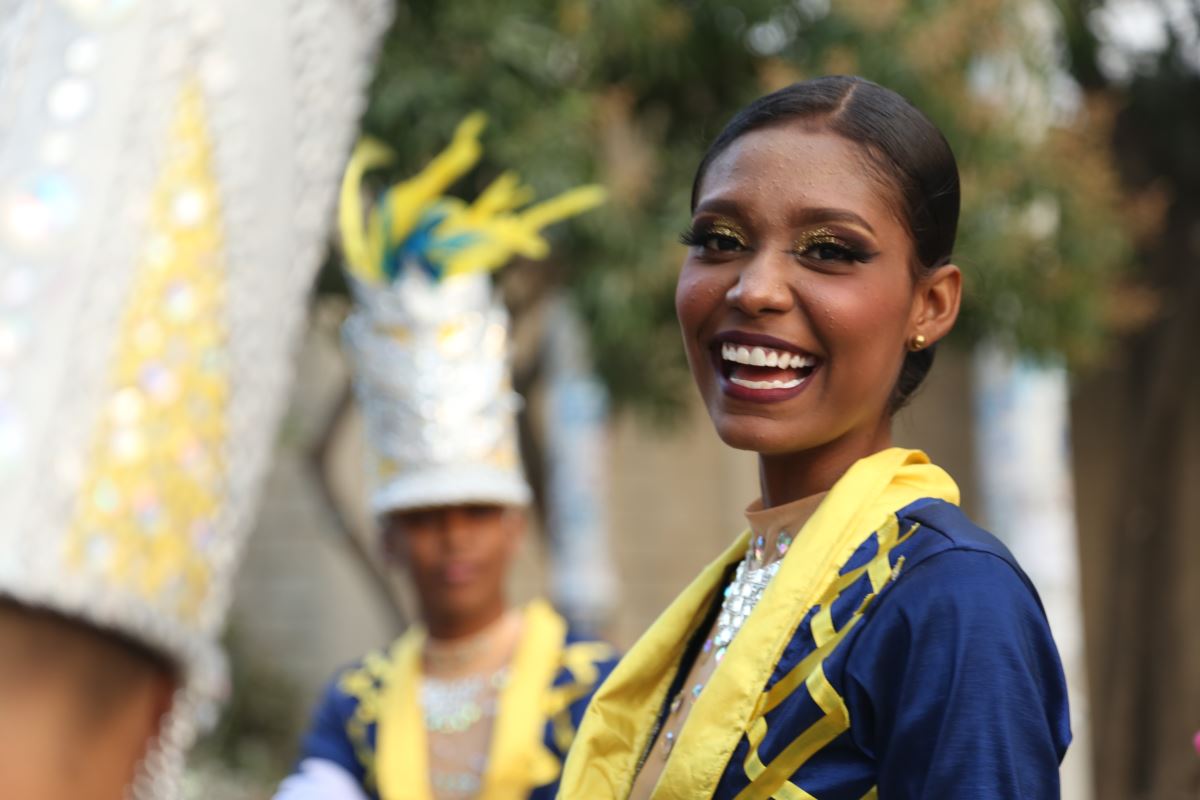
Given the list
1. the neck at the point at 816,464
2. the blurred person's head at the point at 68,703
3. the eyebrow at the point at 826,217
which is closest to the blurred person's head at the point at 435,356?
the neck at the point at 816,464

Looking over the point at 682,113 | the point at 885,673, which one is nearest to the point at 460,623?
the point at 885,673

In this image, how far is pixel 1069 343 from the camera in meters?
6.68

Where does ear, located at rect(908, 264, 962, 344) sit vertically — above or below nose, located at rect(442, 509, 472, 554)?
above

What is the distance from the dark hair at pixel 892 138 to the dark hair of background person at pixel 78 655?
82cm

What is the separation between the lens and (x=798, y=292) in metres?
1.65

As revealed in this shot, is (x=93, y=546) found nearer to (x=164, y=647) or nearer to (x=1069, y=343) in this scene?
(x=164, y=647)

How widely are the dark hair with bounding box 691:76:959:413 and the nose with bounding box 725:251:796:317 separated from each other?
0.13 meters

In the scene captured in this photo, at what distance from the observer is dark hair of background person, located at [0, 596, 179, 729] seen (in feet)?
3.91

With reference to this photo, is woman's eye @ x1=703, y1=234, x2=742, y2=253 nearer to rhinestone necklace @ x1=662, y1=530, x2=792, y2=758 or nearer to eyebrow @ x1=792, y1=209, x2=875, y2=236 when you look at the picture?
eyebrow @ x1=792, y1=209, x2=875, y2=236

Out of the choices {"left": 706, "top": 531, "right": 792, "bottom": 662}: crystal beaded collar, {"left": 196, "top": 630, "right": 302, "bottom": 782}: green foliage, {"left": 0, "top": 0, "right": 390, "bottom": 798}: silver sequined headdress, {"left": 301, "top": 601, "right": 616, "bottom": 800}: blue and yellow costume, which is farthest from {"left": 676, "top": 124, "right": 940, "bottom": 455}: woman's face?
{"left": 196, "top": 630, "right": 302, "bottom": 782}: green foliage

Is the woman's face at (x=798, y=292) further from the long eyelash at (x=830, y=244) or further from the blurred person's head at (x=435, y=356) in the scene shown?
the blurred person's head at (x=435, y=356)

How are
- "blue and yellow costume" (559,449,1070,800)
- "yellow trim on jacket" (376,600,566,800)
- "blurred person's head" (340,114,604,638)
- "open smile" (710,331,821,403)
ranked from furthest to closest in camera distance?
"blurred person's head" (340,114,604,638) < "yellow trim on jacket" (376,600,566,800) < "open smile" (710,331,821,403) < "blue and yellow costume" (559,449,1070,800)

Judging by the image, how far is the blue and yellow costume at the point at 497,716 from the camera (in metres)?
3.74

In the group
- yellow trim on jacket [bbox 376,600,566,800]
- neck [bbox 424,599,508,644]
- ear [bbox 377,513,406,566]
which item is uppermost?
ear [bbox 377,513,406,566]
